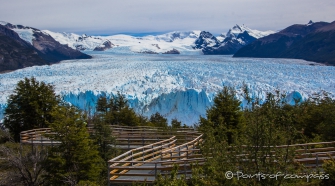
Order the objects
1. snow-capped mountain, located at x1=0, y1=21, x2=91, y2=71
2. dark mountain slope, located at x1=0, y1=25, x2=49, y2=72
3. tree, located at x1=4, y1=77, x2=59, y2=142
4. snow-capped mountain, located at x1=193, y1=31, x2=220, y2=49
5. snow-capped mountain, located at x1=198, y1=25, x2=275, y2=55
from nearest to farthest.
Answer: tree, located at x1=4, y1=77, x2=59, y2=142, dark mountain slope, located at x1=0, y1=25, x2=49, y2=72, snow-capped mountain, located at x1=0, y1=21, x2=91, y2=71, snow-capped mountain, located at x1=198, y1=25, x2=275, y2=55, snow-capped mountain, located at x1=193, y1=31, x2=220, y2=49

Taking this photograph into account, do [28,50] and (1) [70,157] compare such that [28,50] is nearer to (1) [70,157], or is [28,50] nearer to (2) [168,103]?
(2) [168,103]

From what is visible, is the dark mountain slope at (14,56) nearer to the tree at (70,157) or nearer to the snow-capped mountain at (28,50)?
the snow-capped mountain at (28,50)

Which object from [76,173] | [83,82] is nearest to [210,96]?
[83,82]

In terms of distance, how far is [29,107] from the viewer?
2067 cm

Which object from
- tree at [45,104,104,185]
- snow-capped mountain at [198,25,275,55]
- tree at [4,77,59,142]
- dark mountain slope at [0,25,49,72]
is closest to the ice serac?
tree at [4,77,59,142]

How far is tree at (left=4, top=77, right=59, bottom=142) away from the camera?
Result: 20562 mm

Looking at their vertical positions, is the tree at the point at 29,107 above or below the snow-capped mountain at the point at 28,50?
below

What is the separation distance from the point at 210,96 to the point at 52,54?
102944mm

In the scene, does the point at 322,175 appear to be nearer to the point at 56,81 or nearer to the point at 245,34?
the point at 56,81

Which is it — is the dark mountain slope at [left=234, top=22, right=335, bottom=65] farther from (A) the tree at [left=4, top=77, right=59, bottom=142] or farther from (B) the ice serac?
(A) the tree at [left=4, top=77, right=59, bottom=142]

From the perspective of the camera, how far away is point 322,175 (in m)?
7.27

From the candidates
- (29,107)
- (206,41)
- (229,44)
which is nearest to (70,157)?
(29,107)

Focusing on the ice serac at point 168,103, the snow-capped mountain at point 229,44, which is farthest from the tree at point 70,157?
the snow-capped mountain at point 229,44

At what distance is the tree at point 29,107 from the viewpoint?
2056cm
